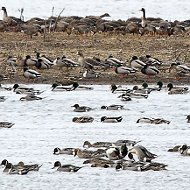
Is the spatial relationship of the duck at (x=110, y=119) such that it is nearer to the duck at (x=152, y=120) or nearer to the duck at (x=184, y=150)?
the duck at (x=152, y=120)

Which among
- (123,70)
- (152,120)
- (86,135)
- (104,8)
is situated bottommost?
(86,135)

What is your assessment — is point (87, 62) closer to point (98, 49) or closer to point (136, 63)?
point (136, 63)

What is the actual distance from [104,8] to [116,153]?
76.8 ft

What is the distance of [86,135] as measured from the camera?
53.0ft

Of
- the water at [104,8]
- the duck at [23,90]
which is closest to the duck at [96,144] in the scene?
the duck at [23,90]

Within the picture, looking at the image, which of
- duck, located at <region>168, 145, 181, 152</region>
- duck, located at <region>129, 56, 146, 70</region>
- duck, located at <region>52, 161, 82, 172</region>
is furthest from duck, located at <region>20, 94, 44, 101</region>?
duck, located at <region>52, 161, 82, 172</region>

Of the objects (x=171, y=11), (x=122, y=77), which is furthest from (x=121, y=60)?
(x=171, y=11)

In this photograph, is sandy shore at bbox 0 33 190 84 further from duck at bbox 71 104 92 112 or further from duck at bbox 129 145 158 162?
duck at bbox 129 145 158 162

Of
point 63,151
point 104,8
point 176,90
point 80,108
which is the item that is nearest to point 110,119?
point 80,108

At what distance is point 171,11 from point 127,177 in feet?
77.8

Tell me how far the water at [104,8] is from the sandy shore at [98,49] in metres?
6.79

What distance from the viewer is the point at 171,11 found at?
36.7 m

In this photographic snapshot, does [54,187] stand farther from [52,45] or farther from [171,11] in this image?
[171,11]

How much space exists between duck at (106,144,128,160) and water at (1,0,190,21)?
20.1 meters
